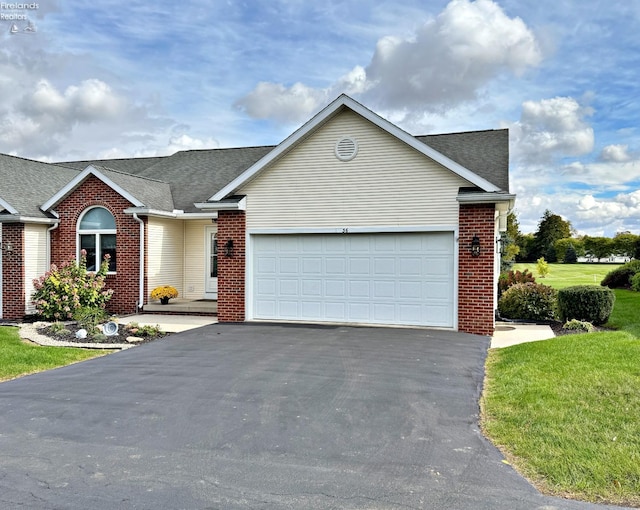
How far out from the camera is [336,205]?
12.9 metres

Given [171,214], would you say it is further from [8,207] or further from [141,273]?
[8,207]

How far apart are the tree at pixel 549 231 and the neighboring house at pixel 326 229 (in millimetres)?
44869

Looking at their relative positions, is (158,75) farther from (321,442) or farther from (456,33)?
(321,442)

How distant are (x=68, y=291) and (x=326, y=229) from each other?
7.74 m

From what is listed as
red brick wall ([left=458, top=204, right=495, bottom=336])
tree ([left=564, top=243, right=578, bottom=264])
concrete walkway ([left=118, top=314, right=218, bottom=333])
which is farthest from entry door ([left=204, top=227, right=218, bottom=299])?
tree ([left=564, top=243, right=578, bottom=264])

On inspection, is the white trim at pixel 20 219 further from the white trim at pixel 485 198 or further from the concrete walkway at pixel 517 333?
the concrete walkway at pixel 517 333

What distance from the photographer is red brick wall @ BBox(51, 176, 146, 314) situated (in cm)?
1577

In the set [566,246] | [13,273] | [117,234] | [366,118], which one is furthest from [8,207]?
[566,246]

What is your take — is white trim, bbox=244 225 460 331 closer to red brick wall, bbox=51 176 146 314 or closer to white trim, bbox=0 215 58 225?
red brick wall, bbox=51 176 146 314

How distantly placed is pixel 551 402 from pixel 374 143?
8.12 meters

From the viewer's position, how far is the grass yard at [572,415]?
14.1ft

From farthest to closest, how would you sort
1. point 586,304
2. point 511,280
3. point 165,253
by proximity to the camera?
point 511,280 → point 165,253 → point 586,304

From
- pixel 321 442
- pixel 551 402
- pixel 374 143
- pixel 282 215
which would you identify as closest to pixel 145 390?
pixel 321 442

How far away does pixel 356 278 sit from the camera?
41.9 ft
